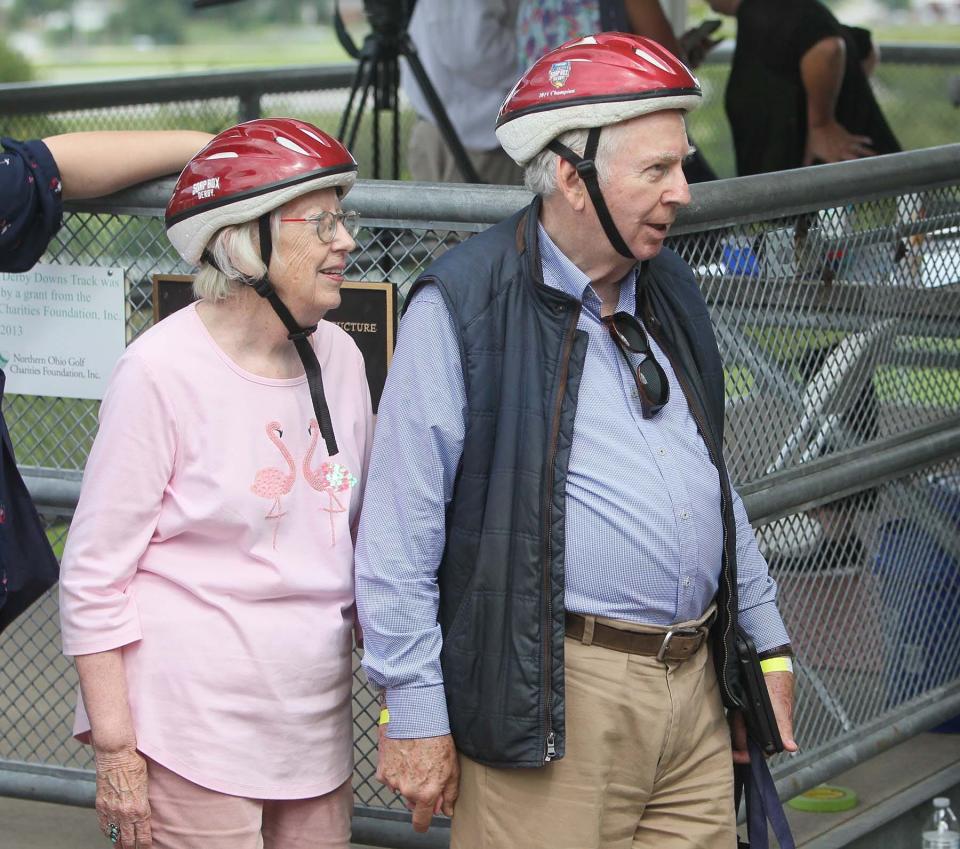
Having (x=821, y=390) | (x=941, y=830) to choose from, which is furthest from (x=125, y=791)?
(x=941, y=830)

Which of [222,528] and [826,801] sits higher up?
[222,528]

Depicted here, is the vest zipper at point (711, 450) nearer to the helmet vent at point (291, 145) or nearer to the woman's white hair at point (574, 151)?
the woman's white hair at point (574, 151)

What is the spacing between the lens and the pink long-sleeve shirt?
2420 millimetres

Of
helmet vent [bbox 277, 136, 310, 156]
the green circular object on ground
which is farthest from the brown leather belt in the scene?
the green circular object on ground

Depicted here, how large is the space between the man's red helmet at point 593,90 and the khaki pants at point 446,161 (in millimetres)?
3569

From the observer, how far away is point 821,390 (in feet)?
11.5

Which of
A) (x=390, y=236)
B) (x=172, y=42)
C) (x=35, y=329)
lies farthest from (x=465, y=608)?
(x=172, y=42)

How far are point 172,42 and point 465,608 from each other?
98.4ft

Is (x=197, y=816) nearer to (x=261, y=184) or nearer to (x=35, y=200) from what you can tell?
(x=261, y=184)

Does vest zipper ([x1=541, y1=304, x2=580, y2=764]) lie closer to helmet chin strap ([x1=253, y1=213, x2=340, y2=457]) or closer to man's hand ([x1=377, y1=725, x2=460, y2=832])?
man's hand ([x1=377, y1=725, x2=460, y2=832])

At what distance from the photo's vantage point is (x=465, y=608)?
250 cm

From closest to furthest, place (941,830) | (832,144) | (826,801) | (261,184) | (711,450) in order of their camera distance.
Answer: (261,184), (711,450), (941,830), (826,801), (832,144)

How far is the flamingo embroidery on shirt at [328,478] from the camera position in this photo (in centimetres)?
252

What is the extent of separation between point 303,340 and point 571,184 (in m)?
0.51
